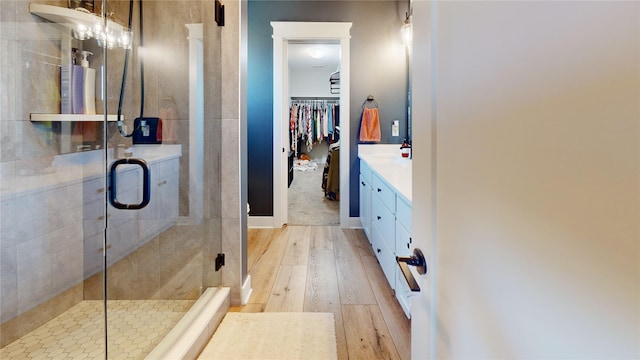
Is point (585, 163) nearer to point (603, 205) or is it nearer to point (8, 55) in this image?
point (603, 205)

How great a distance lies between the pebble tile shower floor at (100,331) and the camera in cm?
165

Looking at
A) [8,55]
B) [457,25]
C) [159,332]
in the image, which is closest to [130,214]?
[159,332]

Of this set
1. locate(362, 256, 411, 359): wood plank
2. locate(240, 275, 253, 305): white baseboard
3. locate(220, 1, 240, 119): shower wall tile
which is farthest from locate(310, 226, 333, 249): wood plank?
locate(220, 1, 240, 119): shower wall tile

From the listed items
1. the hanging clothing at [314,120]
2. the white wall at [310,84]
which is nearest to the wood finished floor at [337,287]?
the hanging clothing at [314,120]

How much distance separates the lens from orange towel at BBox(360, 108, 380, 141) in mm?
3986

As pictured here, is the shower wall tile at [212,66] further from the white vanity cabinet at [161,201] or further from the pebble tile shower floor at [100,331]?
the pebble tile shower floor at [100,331]

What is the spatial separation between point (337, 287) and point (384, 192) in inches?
30.5

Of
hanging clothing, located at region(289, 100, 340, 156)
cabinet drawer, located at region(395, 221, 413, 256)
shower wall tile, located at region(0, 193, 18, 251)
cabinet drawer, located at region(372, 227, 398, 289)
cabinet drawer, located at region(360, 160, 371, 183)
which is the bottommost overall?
cabinet drawer, located at region(372, 227, 398, 289)

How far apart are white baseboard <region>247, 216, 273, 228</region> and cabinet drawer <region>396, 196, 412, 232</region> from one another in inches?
90.0

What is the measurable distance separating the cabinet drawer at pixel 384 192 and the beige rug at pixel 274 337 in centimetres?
81

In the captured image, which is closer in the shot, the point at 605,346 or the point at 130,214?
the point at 605,346

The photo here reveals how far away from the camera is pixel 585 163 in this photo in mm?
341

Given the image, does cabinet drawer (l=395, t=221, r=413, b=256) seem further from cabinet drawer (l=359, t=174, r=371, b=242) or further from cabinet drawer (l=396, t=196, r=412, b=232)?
cabinet drawer (l=359, t=174, r=371, b=242)

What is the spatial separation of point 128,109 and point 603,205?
2557 mm
